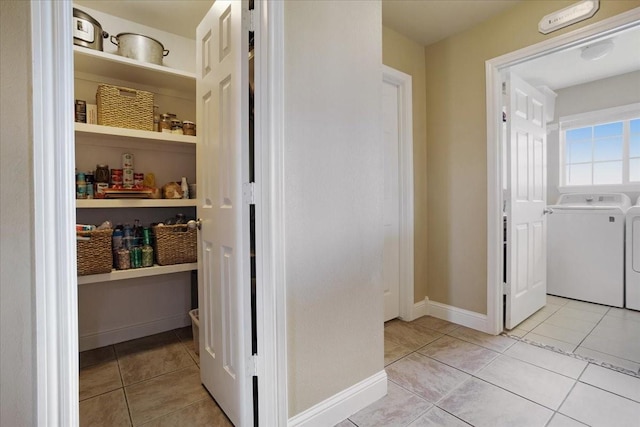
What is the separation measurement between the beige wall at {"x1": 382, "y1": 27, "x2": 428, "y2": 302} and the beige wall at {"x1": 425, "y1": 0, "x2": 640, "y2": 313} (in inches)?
2.1

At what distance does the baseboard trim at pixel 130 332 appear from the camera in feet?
7.31

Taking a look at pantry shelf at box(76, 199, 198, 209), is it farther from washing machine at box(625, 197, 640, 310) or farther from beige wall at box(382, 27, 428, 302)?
washing machine at box(625, 197, 640, 310)

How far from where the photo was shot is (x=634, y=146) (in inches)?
138

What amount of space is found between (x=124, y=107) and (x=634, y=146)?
5.16 meters

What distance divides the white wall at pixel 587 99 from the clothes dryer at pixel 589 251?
586 millimetres

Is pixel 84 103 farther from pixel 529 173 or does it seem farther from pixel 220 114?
pixel 529 173

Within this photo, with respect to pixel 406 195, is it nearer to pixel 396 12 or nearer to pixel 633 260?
pixel 396 12

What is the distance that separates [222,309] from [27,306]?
2.55 ft

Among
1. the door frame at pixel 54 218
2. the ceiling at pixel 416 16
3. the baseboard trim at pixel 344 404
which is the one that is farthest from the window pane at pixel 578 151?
the door frame at pixel 54 218

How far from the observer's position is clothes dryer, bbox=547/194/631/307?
296cm

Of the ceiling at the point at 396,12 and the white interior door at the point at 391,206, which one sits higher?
the ceiling at the point at 396,12

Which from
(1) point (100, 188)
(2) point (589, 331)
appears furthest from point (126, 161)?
(2) point (589, 331)

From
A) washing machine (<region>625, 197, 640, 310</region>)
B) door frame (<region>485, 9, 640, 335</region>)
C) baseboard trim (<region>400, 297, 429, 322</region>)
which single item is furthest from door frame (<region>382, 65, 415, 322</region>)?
washing machine (<region>625, 197, 640, 310</region>)

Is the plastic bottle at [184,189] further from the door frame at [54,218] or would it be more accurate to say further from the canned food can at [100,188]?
the door frame at [54,218]
